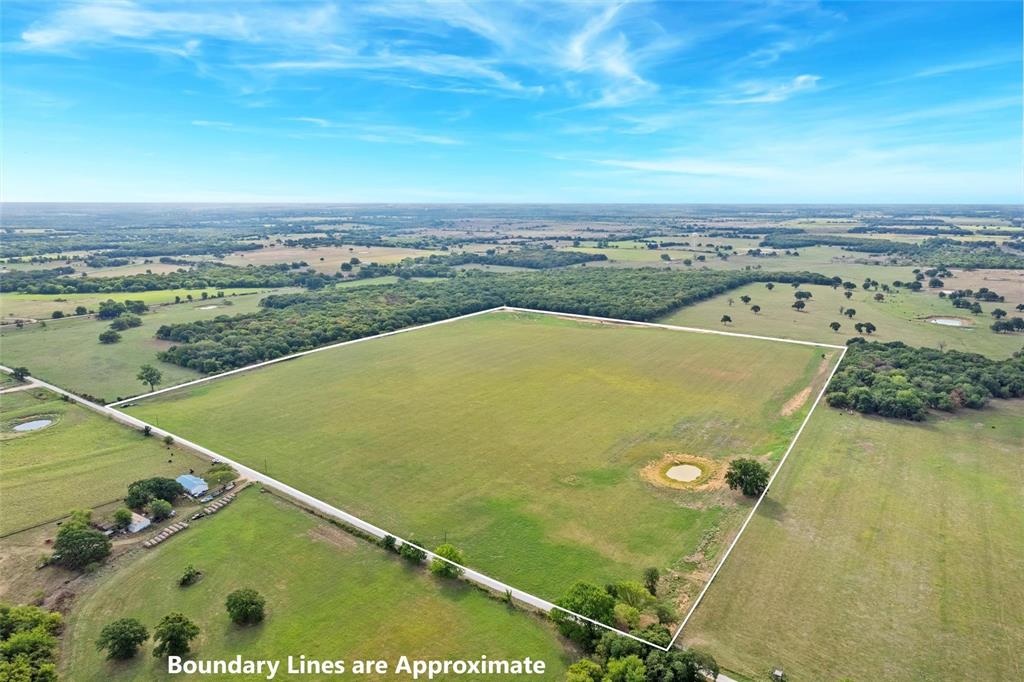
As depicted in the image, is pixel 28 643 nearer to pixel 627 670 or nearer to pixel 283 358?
pixel 627 670

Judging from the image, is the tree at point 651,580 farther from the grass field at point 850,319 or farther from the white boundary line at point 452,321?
the grass field at point 850,319

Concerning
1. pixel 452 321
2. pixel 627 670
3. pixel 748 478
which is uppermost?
pixel 748 478

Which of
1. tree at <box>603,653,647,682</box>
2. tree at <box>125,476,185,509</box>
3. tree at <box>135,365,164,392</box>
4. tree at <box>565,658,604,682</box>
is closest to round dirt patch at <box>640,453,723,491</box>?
tree at <box>603,653,647,682</box>

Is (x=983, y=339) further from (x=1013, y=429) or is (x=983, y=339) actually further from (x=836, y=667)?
(x=836, y=667)

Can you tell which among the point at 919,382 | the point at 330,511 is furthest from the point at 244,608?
the point at 919,382

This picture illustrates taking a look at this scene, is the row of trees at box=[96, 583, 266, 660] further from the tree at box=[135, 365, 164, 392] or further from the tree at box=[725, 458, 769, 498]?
the tree at box=[135, 365, 164, 392]

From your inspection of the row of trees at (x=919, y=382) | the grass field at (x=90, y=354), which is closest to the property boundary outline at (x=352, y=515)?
the grass field at (x=90, y=354)

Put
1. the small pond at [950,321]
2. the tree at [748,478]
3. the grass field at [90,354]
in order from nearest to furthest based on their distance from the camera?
the tree at [748,478] < the grass field at [90,354] < the small pond at [950,321]
